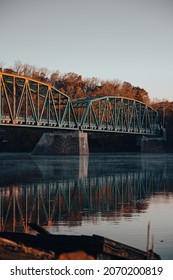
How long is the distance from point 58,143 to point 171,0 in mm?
71646

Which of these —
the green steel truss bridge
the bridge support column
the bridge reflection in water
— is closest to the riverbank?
the bridge reflection in water

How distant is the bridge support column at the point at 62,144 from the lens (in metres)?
99.6

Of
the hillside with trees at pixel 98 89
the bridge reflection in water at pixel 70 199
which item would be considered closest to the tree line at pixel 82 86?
the hillside with trees at pixel 98 89

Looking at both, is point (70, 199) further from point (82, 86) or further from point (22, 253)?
point (82, 86)

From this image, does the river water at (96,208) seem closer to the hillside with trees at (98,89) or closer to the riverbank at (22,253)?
the riverbank at (22,253)

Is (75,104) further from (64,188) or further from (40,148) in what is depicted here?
(64,188)

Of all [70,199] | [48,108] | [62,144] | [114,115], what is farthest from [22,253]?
[114,115]

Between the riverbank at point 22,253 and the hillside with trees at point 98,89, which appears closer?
the riverbank at point 22,253

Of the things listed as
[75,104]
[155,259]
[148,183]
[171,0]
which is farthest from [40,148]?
[155,259]

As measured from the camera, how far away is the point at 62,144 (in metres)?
101

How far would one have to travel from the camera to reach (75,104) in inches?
4496

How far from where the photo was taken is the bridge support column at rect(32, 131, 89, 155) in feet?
327

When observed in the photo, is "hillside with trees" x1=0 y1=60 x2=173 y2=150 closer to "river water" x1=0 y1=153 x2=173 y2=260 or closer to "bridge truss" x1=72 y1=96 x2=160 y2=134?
"bridge truss" x1=72 y1=96 x2=160 y2=134

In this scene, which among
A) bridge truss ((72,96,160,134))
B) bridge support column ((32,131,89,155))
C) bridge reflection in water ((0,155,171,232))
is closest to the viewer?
bridge reflection in water ((0,155,171,232))
